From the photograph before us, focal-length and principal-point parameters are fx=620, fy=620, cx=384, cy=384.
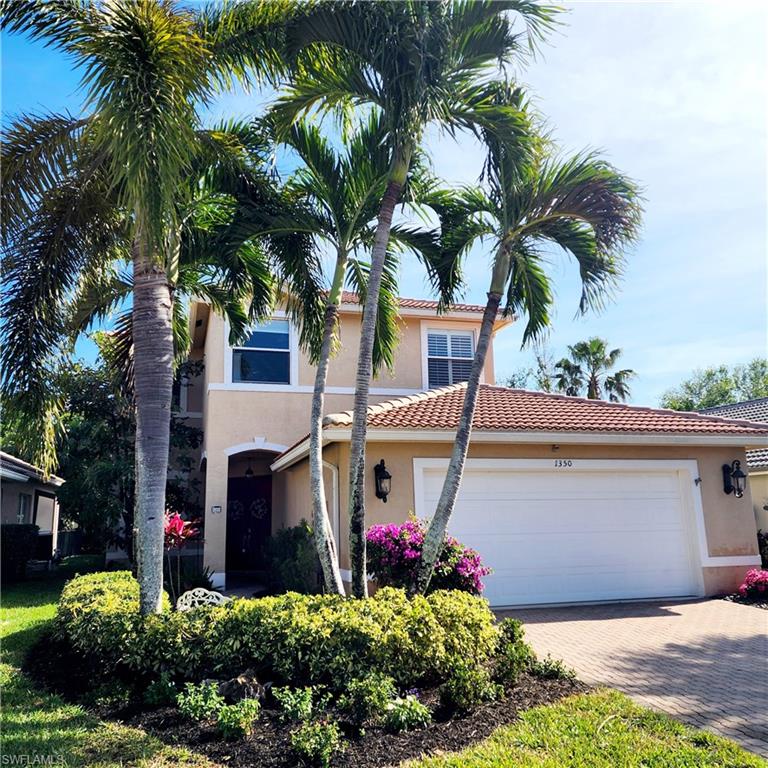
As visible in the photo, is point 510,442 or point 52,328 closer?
point 52,328

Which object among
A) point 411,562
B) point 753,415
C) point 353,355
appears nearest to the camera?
point 411,562

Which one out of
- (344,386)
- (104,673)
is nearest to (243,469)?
(344,386)

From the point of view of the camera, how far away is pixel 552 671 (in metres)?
6.81

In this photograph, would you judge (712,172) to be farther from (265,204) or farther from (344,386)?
(344,386)

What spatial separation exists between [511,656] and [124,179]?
6538 millimetres

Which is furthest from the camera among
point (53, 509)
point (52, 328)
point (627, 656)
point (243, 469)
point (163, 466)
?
point (53, 509)

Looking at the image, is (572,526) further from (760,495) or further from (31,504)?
(31,504)

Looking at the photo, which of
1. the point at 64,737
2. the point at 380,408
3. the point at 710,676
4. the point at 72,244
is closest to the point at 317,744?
the point at 64,737

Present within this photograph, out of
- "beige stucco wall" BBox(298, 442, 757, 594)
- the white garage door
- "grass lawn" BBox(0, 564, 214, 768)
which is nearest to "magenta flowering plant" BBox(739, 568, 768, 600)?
"beige stucco wall" BBox(298, 442, 757, 594)

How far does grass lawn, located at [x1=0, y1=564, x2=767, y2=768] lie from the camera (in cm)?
468

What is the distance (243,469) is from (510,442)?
10347mm

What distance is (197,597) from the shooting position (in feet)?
30.6

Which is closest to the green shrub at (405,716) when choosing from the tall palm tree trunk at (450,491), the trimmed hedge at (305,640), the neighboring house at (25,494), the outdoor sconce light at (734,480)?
the trimmed hedge at (305,640)

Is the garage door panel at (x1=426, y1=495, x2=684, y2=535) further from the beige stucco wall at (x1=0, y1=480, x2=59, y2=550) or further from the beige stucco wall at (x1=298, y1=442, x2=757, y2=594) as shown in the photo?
the beige stucco wall at (x1=0, y1=480, x2=59, y2=550)
